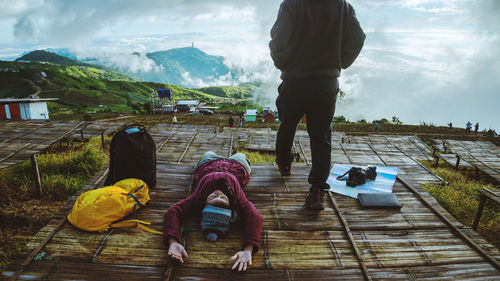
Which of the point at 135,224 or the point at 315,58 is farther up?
the point at 315,58

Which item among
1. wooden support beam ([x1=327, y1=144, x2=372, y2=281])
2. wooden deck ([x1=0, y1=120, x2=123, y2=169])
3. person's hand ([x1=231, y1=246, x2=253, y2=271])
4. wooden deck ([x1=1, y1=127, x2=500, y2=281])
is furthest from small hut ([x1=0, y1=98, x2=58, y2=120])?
wooden support beam ([x1=327, y1=144, x2=372, y2=281])

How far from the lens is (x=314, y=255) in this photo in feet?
7.63

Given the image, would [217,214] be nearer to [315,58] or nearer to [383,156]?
[315,58]

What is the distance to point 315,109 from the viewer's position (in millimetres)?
2971

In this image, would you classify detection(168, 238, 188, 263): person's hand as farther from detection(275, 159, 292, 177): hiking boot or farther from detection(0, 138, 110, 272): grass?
detection(0, 138, 110, 272): grass

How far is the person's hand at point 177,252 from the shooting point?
2.12 m

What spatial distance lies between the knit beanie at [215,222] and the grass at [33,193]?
277 centimetres

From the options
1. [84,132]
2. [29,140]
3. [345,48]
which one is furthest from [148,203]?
[84,132]

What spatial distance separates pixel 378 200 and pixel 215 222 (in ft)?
7.40

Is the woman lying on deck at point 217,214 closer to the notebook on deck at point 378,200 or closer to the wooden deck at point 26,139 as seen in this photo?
the notebook on deck at point 378,200

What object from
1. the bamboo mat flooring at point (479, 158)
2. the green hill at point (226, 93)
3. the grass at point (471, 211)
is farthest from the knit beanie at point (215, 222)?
the green hill at point (226, 93)

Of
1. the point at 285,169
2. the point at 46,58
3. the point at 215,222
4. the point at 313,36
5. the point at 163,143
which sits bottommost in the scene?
the point at 163,143

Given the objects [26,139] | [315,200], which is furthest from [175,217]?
[26,139]

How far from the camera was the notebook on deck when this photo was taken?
10.3 ft
